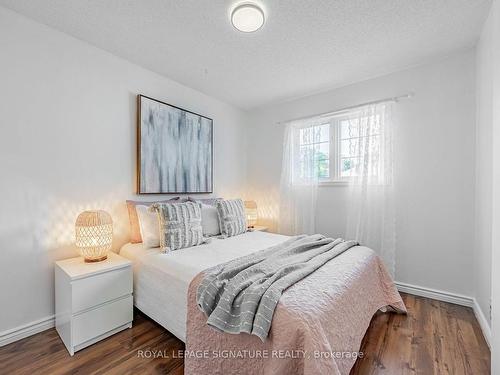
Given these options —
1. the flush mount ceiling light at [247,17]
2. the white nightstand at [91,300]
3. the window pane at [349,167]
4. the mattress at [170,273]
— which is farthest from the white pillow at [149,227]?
the window pane at [349,167]

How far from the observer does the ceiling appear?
69.7 inches

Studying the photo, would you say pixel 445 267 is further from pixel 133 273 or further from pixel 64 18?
pixel 64 18

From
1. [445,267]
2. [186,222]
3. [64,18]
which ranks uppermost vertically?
[64,18]

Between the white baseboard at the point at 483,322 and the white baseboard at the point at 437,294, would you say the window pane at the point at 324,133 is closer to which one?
the white baseboard at the point at 437,294

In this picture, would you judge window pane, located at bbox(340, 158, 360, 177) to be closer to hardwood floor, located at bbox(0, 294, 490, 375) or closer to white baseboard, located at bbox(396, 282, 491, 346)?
white baseboard, located at bbox(396, 282, 491, 346)

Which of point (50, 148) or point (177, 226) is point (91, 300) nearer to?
point (177, 226)

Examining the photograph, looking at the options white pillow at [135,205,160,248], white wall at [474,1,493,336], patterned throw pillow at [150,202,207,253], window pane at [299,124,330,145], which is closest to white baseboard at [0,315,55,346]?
white pillow at [135,205,160,248]

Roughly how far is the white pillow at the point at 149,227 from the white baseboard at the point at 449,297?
2613 mm

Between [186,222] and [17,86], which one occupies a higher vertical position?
[17,86]

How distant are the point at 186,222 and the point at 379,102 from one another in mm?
2468

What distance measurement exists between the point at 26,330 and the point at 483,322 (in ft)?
11.7

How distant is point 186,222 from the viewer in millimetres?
2271

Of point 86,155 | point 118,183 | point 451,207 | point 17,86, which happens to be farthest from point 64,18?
point 451,207

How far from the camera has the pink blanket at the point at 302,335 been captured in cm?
109
